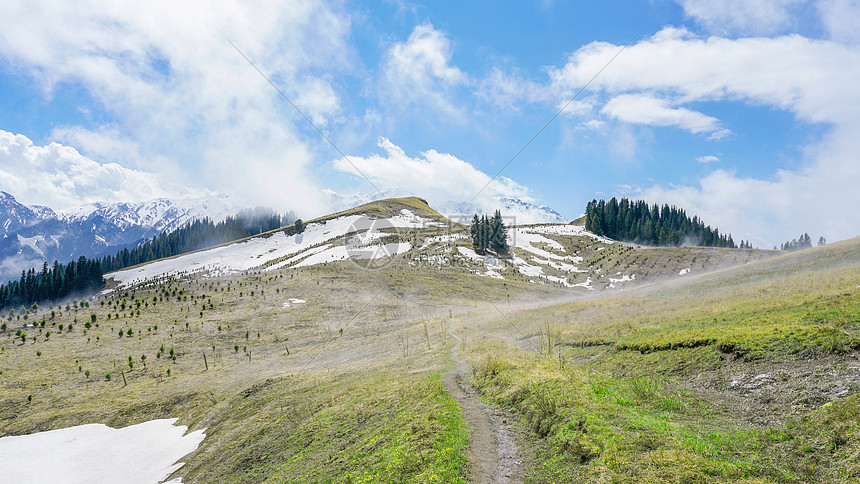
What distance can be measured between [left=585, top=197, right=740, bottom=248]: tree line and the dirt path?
133 metres

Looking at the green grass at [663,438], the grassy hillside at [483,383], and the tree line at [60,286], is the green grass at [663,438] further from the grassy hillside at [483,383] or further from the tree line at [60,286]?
the tree line at [60,286]

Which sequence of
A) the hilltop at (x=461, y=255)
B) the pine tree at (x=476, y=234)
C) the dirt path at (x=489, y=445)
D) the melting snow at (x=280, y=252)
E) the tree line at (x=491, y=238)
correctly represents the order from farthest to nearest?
the pine tree at (x=476, y=234), the tree line at (x=491, y=238), the melting snow at (x=280, y=252), the hilltop at (x=461, y=255), the dirt path at (x=489, y=445)

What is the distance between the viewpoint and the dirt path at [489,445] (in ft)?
30.8

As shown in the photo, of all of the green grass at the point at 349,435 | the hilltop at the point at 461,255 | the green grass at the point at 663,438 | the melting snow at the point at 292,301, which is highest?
the hilltop at the point at 461,255

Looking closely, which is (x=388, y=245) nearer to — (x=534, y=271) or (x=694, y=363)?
(x=534, y=271)

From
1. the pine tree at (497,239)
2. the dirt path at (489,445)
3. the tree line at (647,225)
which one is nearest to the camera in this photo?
the dirt path at (489,445)

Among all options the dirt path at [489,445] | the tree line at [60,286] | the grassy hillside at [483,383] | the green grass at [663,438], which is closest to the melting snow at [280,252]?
the tree line at [60,286]

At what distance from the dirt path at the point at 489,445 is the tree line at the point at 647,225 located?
133 meters

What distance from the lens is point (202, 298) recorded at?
57.9 m

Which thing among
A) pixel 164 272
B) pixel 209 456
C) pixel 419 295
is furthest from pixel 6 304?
pixel 209 456

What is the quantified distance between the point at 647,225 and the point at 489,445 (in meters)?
138

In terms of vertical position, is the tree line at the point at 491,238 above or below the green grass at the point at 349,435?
above

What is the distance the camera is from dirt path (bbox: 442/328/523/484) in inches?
369

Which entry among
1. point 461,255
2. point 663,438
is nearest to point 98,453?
point 663,438
